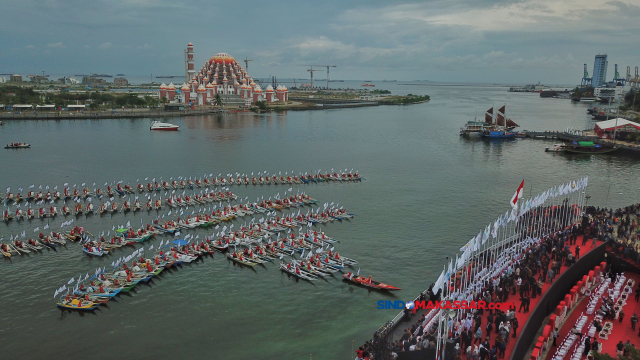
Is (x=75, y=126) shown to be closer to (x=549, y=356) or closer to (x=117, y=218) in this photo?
(x=117, y=218)

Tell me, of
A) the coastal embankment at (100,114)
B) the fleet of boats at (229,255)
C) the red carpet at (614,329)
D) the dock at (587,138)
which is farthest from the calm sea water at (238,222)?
the red carpet at (614,329)

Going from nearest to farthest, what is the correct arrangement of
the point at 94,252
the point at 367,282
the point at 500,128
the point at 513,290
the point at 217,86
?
the point at 513,290 → the point at 367,282 → the point at 94,252 → the point at 500,128 → the point at 217,86

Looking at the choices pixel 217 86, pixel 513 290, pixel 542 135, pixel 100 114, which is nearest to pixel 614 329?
pixel 513 290

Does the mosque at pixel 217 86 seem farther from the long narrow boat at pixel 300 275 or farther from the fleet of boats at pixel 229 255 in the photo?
the long narrow boat at pixel 300 275

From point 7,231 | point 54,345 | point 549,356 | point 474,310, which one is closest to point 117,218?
point 7,231

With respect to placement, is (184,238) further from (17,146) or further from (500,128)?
(500,128)

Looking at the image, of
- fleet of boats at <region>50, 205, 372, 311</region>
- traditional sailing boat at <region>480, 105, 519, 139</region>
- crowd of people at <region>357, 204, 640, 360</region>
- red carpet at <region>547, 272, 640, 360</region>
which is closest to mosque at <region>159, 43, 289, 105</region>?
traditional sailing boat at <region>480, 105, 519, 139</region>

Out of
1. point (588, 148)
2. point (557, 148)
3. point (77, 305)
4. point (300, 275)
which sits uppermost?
point (588, 148)
